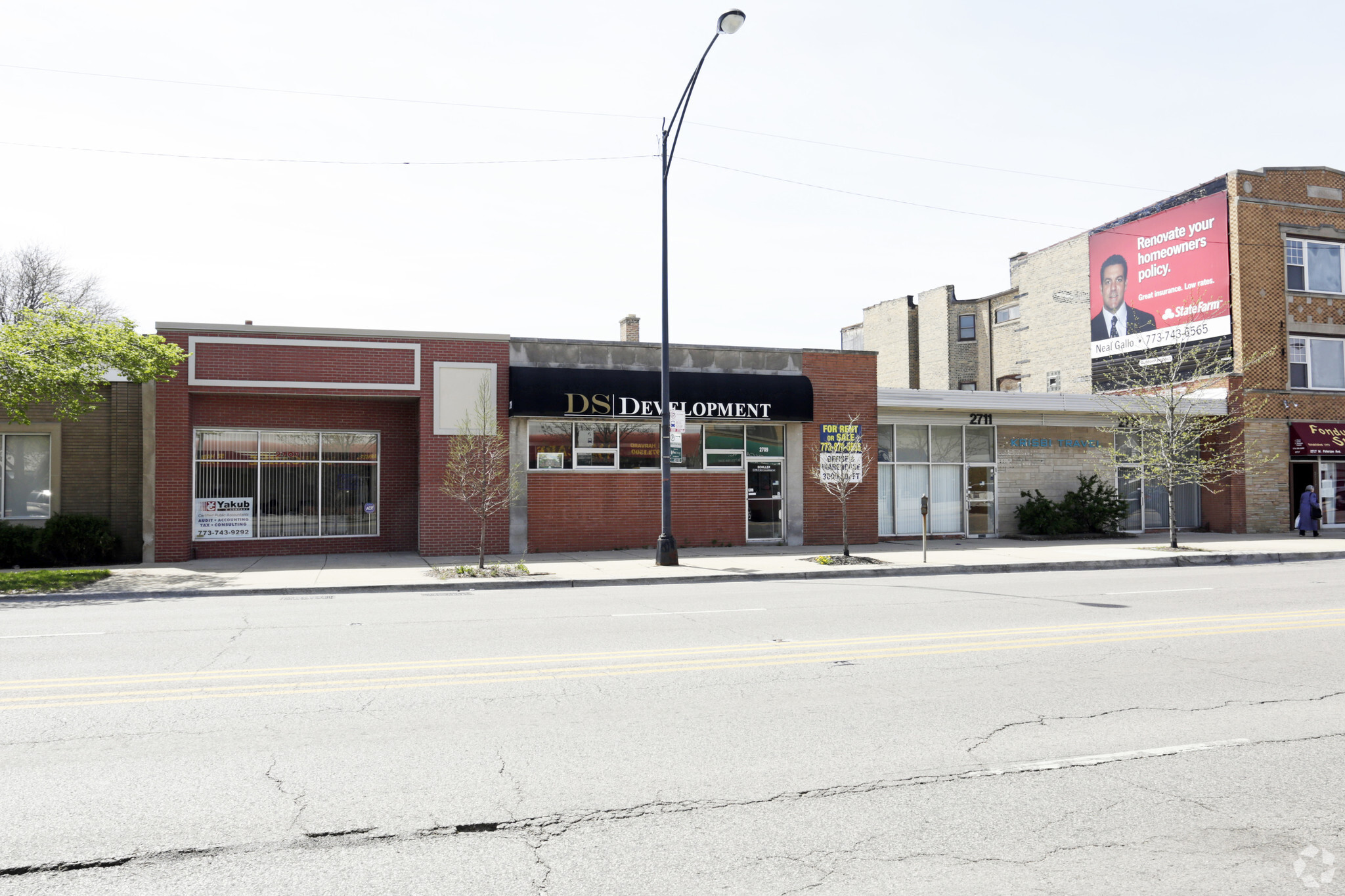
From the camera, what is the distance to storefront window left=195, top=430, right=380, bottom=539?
808 inches

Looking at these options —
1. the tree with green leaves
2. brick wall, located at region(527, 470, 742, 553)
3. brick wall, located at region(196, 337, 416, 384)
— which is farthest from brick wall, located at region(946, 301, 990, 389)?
the tree with green leaves

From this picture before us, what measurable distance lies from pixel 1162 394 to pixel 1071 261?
11376 millimetres

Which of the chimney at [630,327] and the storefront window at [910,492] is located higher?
the chimney at [630,327]

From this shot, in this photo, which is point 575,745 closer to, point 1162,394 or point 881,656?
point 881,656

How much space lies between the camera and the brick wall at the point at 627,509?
834 inches

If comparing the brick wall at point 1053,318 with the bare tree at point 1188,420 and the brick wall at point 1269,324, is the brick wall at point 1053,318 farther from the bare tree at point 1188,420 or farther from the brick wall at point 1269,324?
the brick wall at point 1269,324

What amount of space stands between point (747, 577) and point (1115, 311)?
2209cm

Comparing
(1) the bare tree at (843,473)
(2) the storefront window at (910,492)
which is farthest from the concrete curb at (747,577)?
(2) the storefront window at (910,492)

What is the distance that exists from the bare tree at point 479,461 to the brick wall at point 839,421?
7345 millimetres

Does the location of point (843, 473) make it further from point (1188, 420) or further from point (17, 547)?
point (17, 547)

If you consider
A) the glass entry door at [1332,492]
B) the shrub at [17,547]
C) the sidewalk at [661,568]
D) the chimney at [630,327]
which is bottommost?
the sidewalk at [661,568]

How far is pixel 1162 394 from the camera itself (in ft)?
82.1

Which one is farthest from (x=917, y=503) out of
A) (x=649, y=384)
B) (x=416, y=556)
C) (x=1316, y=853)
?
(x=1316, y=853)

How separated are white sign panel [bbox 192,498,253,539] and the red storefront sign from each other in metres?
29.1
